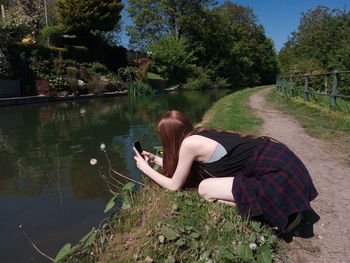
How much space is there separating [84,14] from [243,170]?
27.5 meters

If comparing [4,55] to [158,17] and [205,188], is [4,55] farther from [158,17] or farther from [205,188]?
[158,17]

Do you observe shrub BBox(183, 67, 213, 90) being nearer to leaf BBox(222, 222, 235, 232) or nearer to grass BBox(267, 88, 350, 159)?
grass BBox(267, 88, 350, 159)

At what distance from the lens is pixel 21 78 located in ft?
63.6

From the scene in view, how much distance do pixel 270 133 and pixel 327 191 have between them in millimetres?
3329

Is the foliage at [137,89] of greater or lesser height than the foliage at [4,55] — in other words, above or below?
below

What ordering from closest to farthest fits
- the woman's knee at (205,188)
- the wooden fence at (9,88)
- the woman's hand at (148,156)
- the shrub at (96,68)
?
the woman's knee at (205,188) → the woman's hand at (148,156) → the wooden fence at (9,88) → the shrub at (96,68)

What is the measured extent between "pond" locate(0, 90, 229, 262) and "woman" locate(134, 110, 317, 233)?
1.37 m

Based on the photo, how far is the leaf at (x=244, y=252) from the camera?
90.4 inches

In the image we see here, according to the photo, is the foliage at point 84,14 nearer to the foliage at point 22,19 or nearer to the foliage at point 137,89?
the foliage at point 22,19

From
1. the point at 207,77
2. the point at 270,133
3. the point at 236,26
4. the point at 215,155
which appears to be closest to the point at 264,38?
the point at 236,26

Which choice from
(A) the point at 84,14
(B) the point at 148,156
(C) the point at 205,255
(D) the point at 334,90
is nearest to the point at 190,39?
(A) the point at 84,14

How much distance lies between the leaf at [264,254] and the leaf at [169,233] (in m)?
0.54

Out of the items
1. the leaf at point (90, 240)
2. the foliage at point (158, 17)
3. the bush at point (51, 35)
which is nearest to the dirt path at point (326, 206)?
the leaf at point (90, 240)

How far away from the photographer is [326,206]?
10.6 feet
